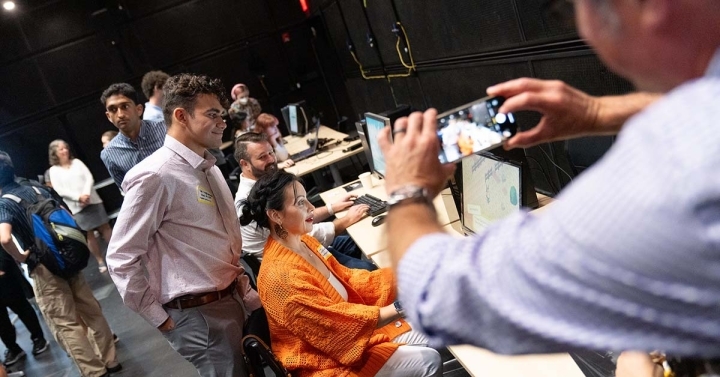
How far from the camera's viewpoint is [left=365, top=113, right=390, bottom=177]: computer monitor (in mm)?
3346

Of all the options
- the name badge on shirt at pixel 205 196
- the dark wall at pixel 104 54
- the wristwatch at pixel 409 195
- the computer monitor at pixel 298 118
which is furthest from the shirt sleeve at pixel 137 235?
the dark wall at pixel 104 54

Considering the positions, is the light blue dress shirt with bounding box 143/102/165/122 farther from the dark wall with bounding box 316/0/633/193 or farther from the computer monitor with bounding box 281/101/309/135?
the computer monitor with bounding box 281/101/309/135

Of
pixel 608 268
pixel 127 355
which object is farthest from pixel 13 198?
pixel 608 268

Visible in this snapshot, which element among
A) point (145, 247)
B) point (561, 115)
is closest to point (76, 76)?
point (145, 247)

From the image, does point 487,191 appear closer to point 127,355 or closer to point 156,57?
Result: point 127,355

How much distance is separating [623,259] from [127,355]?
4661mm

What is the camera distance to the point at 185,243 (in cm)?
226

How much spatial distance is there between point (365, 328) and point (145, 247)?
926 mm

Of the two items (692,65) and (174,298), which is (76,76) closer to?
(174,298)

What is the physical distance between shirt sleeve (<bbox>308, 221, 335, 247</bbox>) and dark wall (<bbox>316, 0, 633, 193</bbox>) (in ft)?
3.82

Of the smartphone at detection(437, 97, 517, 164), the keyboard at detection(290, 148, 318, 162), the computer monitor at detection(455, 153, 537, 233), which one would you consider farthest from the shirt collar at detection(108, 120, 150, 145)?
the smartphone at detection(437, 97, 517, 164)

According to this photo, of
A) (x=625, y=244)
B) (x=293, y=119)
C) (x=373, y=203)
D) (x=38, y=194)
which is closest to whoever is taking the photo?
(x=625, y=244)

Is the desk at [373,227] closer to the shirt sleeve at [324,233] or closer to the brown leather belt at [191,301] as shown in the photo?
the shirt sleeve at [324,233]

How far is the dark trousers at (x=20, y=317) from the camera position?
15.5 feet
